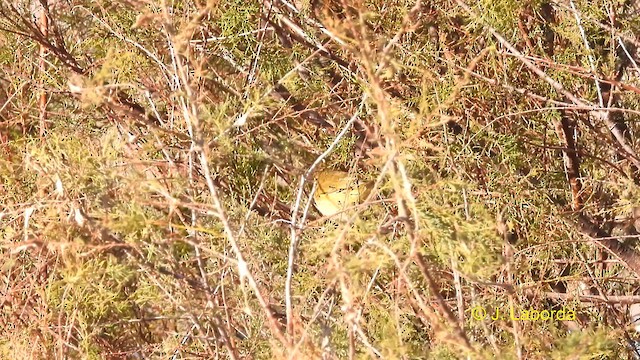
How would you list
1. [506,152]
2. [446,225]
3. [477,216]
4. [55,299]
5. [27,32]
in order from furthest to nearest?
[27,32], [506,152], [55,299], [477,216], [446,225]

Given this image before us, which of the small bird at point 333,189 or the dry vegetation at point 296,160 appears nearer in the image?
the dry vegetation at point 296,160

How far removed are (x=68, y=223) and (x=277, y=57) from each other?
468mm

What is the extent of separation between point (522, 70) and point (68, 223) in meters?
0.75

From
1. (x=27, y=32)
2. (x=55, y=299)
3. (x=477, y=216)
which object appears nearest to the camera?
(x=477, y=216)

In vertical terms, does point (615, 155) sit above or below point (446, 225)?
below

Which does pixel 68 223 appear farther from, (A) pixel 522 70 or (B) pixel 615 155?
(B) pixel 615 155

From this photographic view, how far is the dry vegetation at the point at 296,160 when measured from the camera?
84 centimetres

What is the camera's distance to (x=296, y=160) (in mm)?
1179

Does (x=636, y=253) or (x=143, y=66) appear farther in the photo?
(x=636, y=253)

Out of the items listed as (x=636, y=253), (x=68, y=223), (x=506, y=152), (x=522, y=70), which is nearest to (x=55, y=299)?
(x=68, y=223)

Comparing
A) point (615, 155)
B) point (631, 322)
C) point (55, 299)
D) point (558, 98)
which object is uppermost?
point (558, 98)

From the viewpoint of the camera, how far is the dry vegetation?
845mm

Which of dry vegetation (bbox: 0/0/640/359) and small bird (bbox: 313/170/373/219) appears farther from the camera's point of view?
small bird (bbox: 313/170/373/219)

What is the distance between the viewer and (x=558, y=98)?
3.83ft
